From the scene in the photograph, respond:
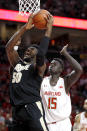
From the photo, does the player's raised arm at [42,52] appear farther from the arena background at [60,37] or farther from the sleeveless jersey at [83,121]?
the arena background at [60,37]

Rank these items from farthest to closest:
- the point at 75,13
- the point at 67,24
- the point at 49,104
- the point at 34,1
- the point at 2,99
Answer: the point at 75,13 → the point at 2,99 → the point at 67,24 → the point at 34,1 → the point at 49,104

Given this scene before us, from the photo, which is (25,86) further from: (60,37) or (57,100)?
(60,37)

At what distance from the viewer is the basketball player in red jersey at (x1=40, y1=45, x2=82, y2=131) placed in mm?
3645

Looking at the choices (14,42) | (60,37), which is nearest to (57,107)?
(14,42)

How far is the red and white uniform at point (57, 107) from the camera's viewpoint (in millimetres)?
3645

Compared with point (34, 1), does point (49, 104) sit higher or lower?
lower

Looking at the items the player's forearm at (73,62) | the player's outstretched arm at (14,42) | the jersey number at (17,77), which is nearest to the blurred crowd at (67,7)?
the player's forearm at (73,62)

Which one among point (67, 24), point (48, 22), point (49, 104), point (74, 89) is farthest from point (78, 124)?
point (74, 89)

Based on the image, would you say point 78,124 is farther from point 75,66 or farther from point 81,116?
point 75,66

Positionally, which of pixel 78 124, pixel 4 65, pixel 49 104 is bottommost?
pixel 4 65

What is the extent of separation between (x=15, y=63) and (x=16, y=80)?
1.12ft

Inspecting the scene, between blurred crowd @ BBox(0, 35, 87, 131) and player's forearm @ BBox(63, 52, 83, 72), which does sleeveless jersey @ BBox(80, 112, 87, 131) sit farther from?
blurred crowd @ BBox(0, 35, 87, 131)

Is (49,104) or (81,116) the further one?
(81,116)

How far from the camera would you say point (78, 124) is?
14.6 feet
